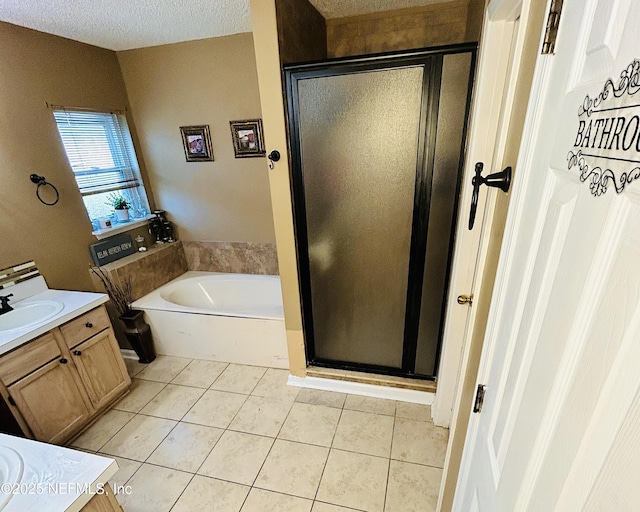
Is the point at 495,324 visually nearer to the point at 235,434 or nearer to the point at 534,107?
the point at 534,107

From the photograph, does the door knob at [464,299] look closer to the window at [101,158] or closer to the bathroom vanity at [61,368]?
the bathroom vanity at [61,368]

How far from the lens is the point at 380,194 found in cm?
168

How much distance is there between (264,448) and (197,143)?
254 centimetres

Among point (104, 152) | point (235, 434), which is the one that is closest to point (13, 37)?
point (104, 152)

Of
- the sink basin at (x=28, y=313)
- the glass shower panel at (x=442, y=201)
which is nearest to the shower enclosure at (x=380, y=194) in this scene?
the glass shower panel at (x=442, y=201)

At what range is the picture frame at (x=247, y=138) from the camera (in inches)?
104

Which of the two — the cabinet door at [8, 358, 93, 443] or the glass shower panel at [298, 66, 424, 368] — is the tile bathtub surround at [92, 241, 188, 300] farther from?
the glass shower panel at [298, 66, 424, 368]

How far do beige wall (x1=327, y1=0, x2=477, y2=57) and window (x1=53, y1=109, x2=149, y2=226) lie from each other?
2.02m

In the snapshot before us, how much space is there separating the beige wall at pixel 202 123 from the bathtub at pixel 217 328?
2.09 feet

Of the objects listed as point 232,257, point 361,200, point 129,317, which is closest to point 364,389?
point 361,200

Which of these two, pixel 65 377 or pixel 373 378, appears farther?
pixel 373 378

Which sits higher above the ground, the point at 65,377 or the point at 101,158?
the point at 101,158

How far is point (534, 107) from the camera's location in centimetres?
59

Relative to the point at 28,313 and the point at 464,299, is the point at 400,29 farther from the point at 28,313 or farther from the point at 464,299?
the point at 28,313
